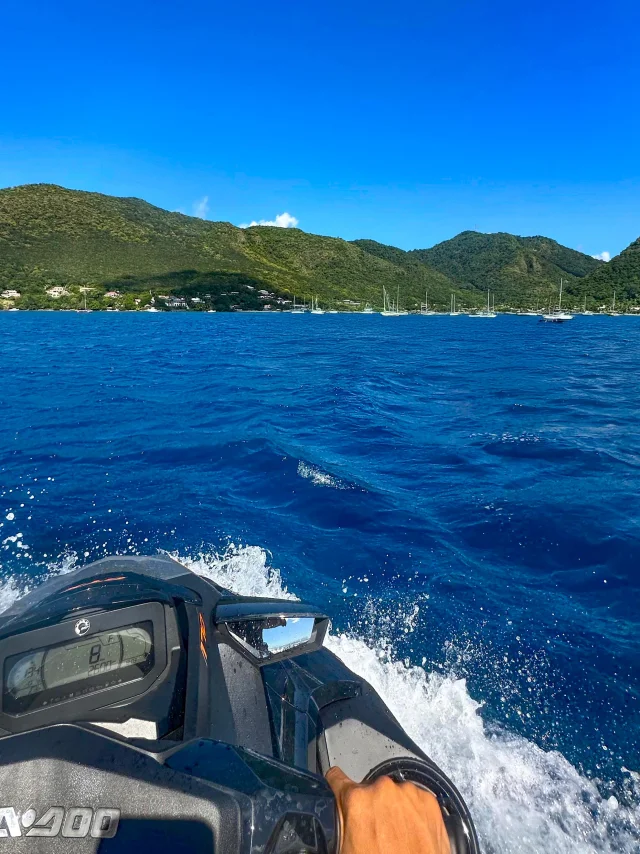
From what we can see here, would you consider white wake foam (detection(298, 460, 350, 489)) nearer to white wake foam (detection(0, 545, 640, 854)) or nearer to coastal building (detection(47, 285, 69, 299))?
white wake foam (detection(0, 545, 640, 854))

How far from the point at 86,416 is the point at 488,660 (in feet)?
35.3

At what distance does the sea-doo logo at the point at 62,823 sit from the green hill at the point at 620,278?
501 ft

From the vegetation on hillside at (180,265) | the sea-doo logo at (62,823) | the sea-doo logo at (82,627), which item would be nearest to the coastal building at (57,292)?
the vegetation on hillside at (180,265)

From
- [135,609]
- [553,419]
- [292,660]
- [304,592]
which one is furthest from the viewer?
[553,419]

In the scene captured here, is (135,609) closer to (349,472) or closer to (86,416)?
(349,472)

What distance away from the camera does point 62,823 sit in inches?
44.6

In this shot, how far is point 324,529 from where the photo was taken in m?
6.16

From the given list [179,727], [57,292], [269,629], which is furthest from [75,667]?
A: [57,292]

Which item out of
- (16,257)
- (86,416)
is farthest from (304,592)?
(16,257)

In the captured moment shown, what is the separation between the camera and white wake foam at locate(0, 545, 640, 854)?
2436 millimetres

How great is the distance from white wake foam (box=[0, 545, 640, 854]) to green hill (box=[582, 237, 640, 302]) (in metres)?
150

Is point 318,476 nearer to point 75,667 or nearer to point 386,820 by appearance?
point 75,667

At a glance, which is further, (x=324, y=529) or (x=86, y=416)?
(x=86, y=416)

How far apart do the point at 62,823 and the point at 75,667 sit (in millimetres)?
615
